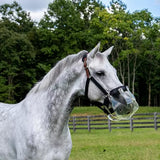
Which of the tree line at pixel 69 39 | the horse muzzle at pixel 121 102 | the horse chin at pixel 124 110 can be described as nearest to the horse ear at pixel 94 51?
the horse muzzle at pixel 121 102

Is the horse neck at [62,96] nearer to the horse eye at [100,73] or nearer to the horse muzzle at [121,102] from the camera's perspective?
the horse eye at [100,73]

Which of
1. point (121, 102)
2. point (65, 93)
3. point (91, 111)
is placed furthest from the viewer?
point (91, 111)

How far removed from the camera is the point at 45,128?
11.3ft

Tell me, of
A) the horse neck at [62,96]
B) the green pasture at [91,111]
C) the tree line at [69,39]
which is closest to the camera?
the horse neck at [62,96]

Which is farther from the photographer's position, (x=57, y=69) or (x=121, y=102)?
(x=57, y=69)

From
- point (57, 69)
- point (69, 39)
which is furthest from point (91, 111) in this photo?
point (57, 69)

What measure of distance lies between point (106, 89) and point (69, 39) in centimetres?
3719

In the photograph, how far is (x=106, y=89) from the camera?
3.25 m

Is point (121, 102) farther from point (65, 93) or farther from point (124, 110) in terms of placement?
point (65, 93)

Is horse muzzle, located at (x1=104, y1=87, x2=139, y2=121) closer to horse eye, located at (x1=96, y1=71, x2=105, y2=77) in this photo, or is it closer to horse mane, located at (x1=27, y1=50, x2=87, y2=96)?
horse eye, located at (x1=96, y1=71, x2=105, y2=77)

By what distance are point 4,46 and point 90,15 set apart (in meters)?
12.9

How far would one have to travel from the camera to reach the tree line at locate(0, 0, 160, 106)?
3453cm

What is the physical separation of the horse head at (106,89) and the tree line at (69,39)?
101 feet

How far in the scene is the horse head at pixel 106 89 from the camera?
10.6ft
